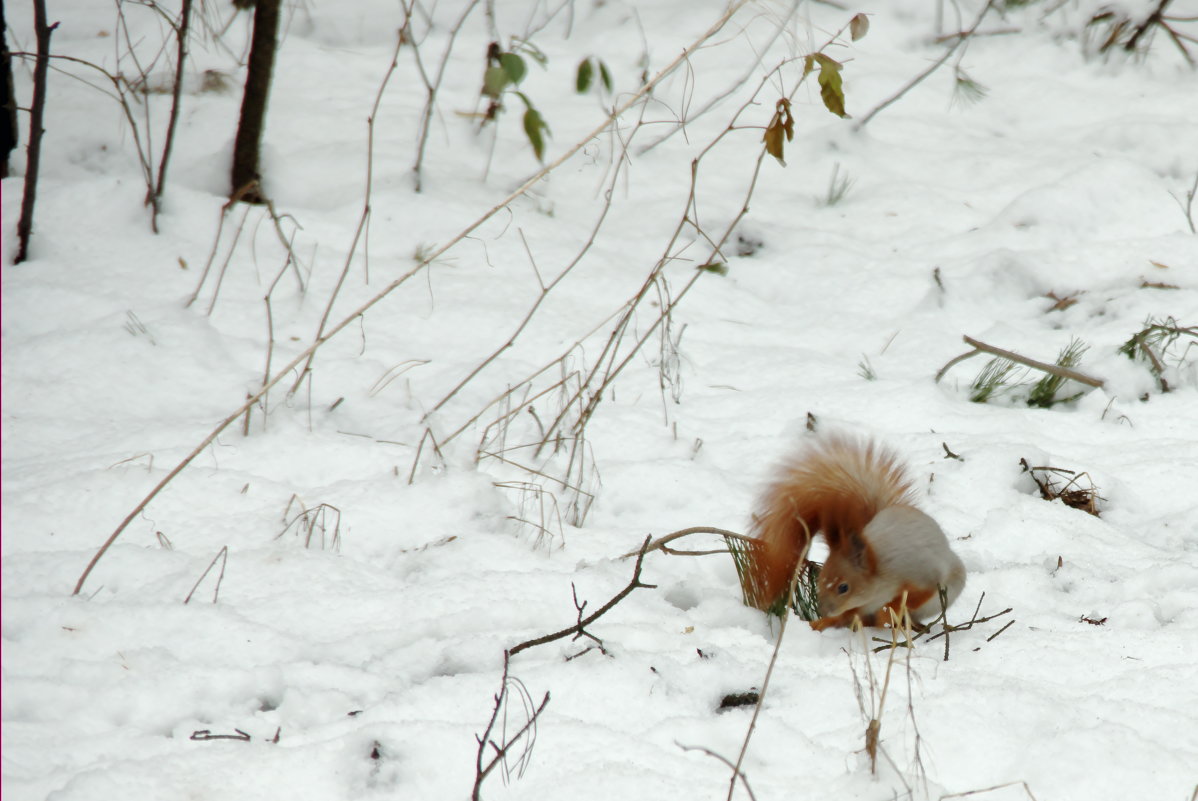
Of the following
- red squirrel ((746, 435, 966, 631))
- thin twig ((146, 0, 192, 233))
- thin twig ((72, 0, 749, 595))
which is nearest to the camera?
thin twig ((72, 0, 749, 595))

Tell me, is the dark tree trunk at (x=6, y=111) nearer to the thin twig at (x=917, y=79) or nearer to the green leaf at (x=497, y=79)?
the green leaf at (x=497, y=79)

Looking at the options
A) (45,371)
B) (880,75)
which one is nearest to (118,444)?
(45,371)

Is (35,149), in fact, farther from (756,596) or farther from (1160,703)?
(1160,703)

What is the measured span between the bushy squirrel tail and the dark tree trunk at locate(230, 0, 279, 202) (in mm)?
1940

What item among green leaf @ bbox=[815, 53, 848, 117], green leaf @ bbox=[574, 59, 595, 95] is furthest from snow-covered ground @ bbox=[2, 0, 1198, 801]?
green leaf @ bbox=[574, 59, 595, 95]

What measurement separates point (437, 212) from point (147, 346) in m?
1.20

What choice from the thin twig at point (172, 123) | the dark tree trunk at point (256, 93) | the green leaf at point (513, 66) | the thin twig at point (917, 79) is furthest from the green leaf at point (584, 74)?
the thin twig at point (917, 79)

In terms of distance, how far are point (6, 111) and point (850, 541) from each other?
9.36 feet

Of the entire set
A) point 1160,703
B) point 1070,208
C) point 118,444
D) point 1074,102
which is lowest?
point 118,444

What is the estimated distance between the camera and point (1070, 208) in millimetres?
4039

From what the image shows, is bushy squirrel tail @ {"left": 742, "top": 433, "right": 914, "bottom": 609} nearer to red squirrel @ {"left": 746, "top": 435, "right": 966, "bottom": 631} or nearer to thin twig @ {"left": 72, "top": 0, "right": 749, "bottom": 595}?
red squirrel @ {"left": 746, "top": 435, "right": 966, "bottom": 631}

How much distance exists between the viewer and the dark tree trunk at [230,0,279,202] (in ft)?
10.8

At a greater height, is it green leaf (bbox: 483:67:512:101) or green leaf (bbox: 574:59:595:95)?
green leaf (bbox: 574:59:595:95)

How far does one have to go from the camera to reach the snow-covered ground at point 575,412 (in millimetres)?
1570
